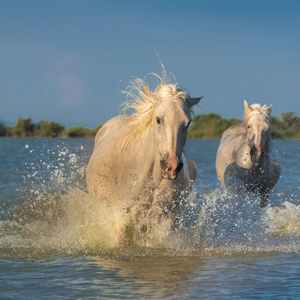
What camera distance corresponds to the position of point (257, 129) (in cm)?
884

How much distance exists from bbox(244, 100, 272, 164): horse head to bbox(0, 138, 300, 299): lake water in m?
0.95

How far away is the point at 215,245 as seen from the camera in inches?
262

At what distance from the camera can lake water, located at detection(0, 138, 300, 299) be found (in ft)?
15.1

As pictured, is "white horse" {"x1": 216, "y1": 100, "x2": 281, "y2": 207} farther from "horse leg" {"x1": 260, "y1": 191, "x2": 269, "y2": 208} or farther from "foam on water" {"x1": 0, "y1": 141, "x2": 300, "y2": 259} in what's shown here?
"foam on water" {"x1": 0, "y1": 141, "x2": 300, "y2": 259}

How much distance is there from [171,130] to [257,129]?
437 cm

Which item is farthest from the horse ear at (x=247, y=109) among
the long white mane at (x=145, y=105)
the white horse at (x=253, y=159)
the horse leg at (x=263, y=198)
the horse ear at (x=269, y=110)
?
the long white mane at (x=145, y=105)

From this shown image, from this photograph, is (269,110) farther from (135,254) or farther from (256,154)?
(135,254)

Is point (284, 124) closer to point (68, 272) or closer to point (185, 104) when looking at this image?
point (185, 104)

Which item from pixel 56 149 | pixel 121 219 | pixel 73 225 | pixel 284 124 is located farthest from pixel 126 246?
pixel 284 124

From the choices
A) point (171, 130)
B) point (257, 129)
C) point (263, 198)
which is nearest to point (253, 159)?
point (257, 129)

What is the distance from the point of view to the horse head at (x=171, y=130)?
478 centimetres

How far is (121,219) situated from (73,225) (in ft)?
5.64

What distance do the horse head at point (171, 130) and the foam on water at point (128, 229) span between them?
102 cm

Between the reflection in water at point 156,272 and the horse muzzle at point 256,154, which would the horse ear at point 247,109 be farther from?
the reflection in water at point 156,272
